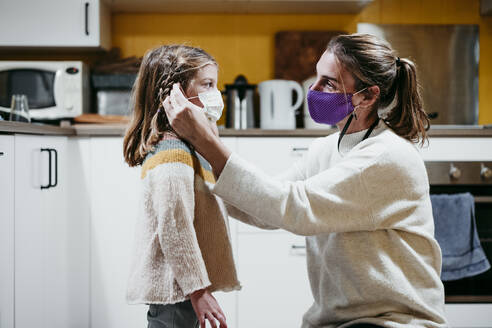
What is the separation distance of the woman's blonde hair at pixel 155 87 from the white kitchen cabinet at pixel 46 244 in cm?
51

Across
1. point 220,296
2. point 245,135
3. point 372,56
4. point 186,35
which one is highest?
point 186,35

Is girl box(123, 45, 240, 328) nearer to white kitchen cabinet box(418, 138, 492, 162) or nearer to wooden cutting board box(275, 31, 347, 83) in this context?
white kitchen cabinet box(418, 138, 492, 162)

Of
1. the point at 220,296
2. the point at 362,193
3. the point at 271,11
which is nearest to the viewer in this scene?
the point at 362,193

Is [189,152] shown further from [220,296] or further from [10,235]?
[220,296]

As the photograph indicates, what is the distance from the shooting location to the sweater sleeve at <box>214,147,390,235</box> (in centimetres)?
83

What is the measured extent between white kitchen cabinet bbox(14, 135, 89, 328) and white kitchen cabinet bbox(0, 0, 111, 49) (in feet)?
2.32

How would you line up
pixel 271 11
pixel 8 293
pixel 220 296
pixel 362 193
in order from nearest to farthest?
pixel 362 193
pixel 8 293
pixel 220 296
pixel 271 11

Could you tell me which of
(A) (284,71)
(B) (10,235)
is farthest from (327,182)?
(A) (284,71)

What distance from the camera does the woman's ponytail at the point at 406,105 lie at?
100 cm

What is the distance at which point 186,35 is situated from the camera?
103 inches

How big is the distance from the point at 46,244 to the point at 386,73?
4.25 feet

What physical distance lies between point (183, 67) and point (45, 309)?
1.07 m

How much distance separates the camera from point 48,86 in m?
2.24

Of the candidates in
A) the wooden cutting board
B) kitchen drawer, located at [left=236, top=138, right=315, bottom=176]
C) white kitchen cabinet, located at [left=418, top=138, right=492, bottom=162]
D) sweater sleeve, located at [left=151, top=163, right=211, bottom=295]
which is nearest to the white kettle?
kitchen drawer, located at [left=236, top=138, right=315, bottom=176]
